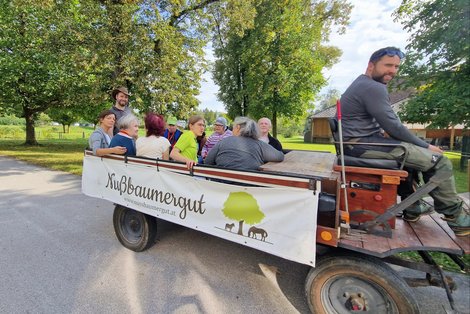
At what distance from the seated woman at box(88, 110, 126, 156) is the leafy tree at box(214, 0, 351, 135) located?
1366 cm

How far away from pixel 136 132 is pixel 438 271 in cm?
382

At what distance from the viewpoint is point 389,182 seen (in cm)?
209

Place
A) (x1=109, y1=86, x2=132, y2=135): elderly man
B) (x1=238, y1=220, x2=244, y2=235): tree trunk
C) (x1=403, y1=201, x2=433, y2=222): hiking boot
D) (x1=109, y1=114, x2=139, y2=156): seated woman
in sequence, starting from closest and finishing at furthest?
(x1=238, y1=220, x2=244, y2=235): tree trunk → (x1=403, y1=201, x2=433, y2=222): hiking boot → (x1=109, y1=114, x2=139, y2=156): seated woman → (x1=109, y1=86, x2=132, y2=135): elderly man

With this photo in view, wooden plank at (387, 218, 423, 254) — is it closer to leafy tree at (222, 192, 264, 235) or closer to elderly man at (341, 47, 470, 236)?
elderly man at (341, 47, 470, 236)

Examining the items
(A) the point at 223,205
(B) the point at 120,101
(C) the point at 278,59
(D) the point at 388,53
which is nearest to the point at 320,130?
(C) the point at 278,59

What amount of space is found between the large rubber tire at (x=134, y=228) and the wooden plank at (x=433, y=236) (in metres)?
3.00

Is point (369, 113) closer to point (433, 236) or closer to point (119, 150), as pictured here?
point (433, 236)

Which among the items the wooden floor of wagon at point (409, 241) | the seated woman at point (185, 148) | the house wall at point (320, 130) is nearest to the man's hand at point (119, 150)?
the seated woman at point (185, 148)

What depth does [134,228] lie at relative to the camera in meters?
3.49

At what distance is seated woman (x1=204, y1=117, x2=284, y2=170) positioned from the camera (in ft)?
8.84

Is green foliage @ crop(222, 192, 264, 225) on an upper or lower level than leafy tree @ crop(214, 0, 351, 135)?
lower

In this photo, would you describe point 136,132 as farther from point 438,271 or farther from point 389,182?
point 438,271

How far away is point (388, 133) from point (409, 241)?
96 centimetres

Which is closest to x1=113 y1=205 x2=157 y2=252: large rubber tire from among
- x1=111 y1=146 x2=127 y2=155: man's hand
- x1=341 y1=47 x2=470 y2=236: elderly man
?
x1=111 y1=146 x2=127 y2=155: man's hand
